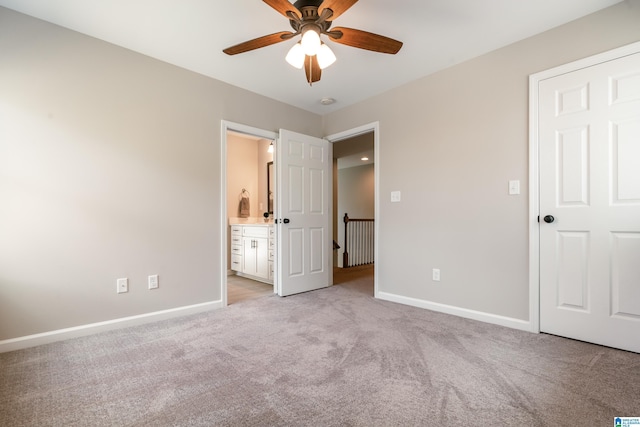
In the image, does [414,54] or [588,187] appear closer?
[588,187]

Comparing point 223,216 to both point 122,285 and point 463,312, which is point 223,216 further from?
point 463,312

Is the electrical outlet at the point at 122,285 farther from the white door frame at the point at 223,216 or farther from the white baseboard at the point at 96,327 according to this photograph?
the white door frame at the point at 223,216

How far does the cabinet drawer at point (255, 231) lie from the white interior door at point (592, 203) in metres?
3.26

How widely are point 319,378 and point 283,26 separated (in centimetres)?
254

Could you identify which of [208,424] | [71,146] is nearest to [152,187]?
[71,146]

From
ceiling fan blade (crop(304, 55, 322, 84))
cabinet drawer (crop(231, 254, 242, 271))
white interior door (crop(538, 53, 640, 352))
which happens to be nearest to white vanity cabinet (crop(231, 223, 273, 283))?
cabinet drawer (crop(231, 254, 242, 271))

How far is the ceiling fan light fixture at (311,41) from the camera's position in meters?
1.82

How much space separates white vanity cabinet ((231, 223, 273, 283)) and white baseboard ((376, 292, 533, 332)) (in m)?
1.71

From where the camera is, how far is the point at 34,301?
2.16 m

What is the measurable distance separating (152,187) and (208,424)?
2.14m

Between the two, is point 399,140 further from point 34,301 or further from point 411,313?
point 34,301

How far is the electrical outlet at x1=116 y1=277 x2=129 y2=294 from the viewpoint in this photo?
2.52 m

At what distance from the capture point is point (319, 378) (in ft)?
5.53

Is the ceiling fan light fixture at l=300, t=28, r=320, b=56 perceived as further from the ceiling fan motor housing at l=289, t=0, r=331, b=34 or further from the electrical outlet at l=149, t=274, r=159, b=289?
the electrical outlet at l=149, t=274, r=159, b=289
